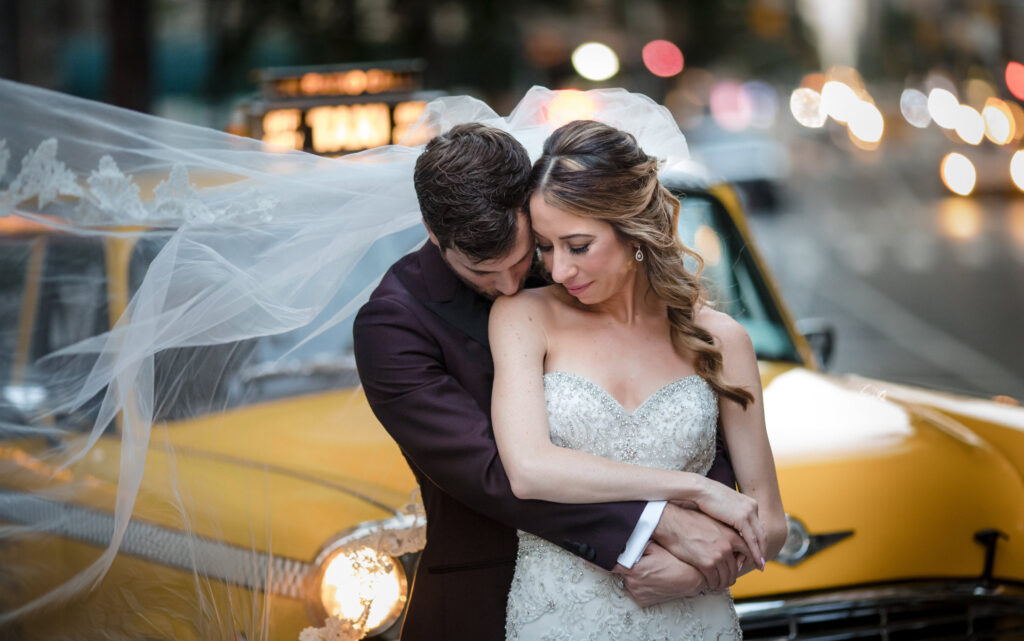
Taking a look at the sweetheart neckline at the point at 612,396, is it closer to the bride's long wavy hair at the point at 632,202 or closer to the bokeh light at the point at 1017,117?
the bride's long wavy hair at the point at 632,202

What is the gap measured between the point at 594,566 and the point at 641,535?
0.19 meters

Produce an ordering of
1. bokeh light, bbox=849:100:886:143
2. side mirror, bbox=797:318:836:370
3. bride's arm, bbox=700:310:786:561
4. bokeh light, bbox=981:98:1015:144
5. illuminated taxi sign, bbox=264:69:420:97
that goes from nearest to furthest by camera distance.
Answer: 1. bride's arm, bbox=700:310:786:561
2. side mirror, bbox=797:318:836:370
3. illuminated taxi sign, bbox=264:69:420:97
4. bokeh light, bbox=981:98:1015:144
5. bokeh light, bbox=849:100:886:143

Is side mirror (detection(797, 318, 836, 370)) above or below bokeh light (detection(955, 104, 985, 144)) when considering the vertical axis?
below

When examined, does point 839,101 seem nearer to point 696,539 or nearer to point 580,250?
point 580,250

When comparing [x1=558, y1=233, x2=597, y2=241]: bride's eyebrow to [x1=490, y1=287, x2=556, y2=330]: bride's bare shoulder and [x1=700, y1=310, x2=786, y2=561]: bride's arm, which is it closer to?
[x1=490, y1=287, x2=556, y2=330]: bride's bare shoulder

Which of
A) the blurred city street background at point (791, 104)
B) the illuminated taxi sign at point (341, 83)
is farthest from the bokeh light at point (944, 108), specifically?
the illuminated taxi sign at point (341, 83)

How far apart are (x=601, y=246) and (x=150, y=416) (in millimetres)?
1184

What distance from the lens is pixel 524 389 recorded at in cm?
242

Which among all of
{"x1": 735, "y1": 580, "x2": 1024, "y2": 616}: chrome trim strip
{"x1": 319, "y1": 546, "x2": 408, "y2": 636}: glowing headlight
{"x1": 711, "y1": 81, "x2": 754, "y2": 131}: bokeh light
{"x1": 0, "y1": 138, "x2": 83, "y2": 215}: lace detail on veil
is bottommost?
{"x1": 735, "y1": 580, "x2": 1024, "y2": 616}: chrome trim strip

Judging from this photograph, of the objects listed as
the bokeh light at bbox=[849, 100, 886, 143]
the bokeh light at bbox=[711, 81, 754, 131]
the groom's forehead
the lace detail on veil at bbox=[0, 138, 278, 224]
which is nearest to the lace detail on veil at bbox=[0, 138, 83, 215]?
the lace detail on veil at bbox=[0, 138, 278, 224]

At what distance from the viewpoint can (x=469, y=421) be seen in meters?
2.39

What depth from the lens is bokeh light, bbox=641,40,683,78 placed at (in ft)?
149

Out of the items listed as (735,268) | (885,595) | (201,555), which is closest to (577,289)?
(201,555)

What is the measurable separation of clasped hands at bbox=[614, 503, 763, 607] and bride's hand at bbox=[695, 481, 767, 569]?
1cm
